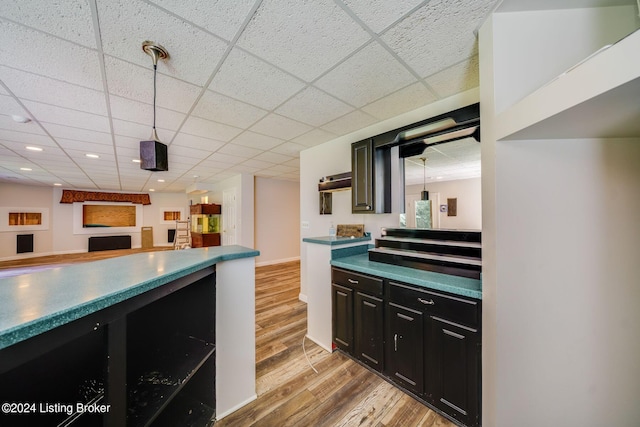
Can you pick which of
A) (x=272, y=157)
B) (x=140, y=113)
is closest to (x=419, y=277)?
(x=140, y=113)

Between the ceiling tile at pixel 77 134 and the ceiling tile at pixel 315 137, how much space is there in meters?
2.49

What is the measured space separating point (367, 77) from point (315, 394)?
257cm

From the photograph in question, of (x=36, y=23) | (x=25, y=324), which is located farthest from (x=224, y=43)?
(x=25, y=324)

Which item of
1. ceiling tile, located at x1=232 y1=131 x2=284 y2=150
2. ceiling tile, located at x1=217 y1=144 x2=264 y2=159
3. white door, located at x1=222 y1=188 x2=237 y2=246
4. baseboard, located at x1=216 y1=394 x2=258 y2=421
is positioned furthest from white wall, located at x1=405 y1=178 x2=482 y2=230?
white door, located at x1=222 y1=188 x2=237 y2=246

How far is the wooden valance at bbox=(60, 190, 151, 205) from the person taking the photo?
764 centimetres

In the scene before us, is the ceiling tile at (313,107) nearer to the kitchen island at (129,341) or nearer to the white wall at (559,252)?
the white wall at (559,252)

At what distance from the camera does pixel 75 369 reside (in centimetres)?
100

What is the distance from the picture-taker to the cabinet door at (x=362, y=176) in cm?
248

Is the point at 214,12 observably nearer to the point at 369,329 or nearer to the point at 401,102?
the point at 401,102

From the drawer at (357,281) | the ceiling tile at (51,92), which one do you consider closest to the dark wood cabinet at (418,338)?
the drawer at (357,281)

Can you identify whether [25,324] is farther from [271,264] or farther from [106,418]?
[271,264]

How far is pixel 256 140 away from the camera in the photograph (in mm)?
3182

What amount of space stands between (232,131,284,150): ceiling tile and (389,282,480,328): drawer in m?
Result: 2.48

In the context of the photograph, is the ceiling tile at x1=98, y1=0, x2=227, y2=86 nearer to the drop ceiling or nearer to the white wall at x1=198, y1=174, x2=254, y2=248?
the drop ceiling
